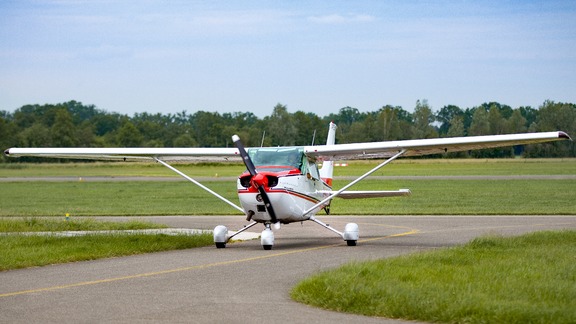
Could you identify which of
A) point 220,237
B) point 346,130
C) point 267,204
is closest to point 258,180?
point 267,204

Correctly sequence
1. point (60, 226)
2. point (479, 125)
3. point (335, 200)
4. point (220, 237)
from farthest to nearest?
point (479, 125)
point (335, 200)
point (60, 226)
point (220, 237)

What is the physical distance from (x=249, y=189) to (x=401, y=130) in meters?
76.3

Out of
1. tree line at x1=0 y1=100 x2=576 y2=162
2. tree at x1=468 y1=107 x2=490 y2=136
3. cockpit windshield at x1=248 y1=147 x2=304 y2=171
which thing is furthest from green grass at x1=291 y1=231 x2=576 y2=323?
tree at x1=468 y1=107 x2=490 y2=136

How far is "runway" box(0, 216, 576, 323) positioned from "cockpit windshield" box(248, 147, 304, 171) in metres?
1.65

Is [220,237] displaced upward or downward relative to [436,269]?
upward

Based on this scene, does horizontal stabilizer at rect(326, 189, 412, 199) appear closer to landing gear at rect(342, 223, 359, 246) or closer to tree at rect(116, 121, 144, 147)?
landing gear at rect(342, 223, 359, 246)

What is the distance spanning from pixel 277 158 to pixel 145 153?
3.70 meters

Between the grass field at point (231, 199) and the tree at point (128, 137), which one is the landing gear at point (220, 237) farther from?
the tree at point (128, 137)

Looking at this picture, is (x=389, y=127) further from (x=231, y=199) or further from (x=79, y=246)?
(x=79, y=246)

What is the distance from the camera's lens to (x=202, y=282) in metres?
12.6

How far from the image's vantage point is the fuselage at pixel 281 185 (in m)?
17.5

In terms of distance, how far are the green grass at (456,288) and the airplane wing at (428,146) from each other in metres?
3.75

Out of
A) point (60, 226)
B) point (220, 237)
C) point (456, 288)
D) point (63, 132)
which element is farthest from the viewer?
point (63, 132)

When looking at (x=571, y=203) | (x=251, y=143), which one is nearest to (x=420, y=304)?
(x=571, y=203)
